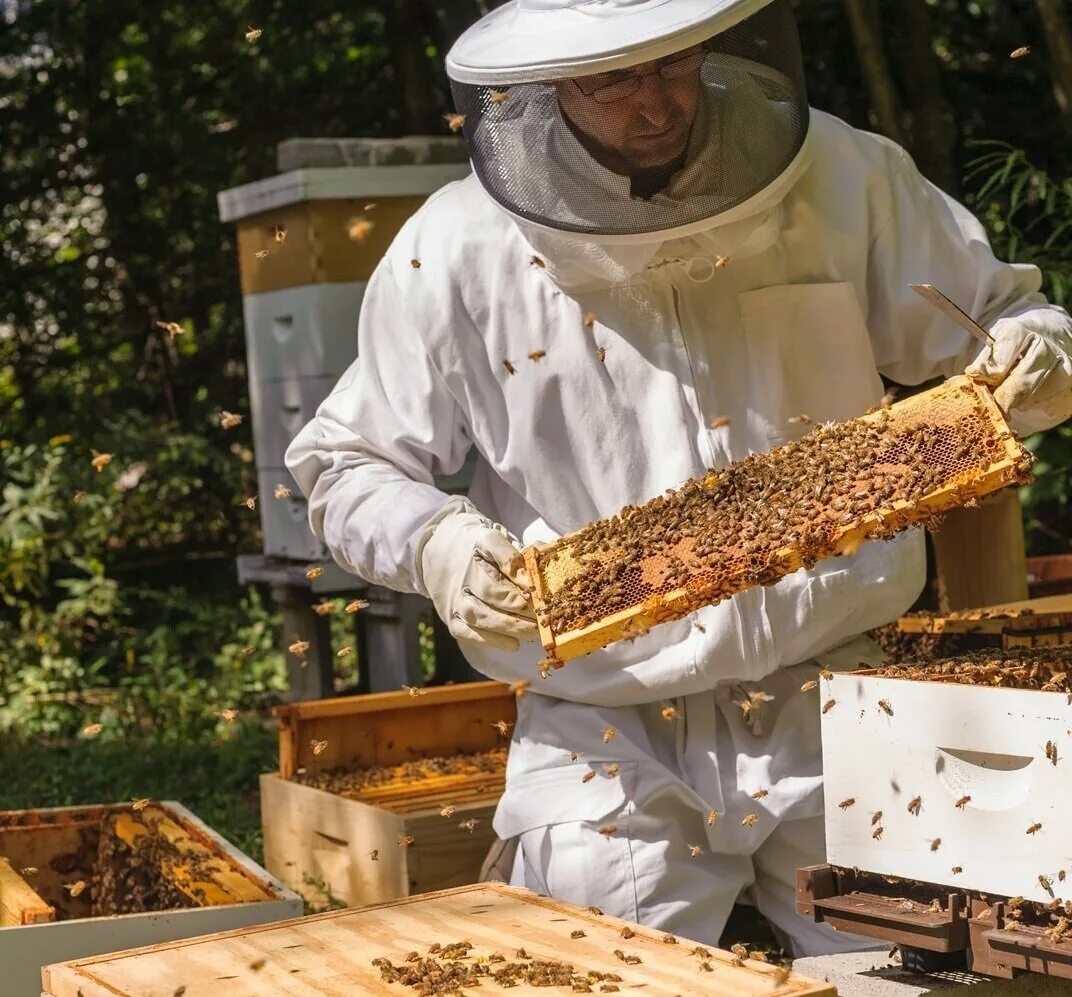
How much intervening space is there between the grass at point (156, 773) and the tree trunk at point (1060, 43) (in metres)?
3.40

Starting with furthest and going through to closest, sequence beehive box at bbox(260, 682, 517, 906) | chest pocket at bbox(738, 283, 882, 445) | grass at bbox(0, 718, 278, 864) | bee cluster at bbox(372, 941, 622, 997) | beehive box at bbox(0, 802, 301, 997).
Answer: grass at bbox(0, 718, 278, 864) < beehive box at bbox(260, 682, 517, 906) < chest pocket at bbox(738, 283, 882, 445) < beehive box at bbox(0, 802, 301, 997) < bee cluster at bbox(372, 941, 622, 997)

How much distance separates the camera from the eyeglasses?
8.78 feet

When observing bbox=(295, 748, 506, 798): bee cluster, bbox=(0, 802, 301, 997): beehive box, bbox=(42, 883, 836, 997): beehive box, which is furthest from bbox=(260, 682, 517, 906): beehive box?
bbox=(42, 883, 836, 997): beehive box

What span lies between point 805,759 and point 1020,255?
90.0 inches

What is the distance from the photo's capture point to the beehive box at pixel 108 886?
2846 millimetres

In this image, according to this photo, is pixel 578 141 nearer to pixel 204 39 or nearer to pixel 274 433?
pixel 274 433

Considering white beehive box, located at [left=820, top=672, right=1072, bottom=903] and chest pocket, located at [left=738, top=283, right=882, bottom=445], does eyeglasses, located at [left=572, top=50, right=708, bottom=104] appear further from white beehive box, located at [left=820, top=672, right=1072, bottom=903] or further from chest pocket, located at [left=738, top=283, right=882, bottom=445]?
white beehive box, located at [left=820, top=672, right=1072, bottom=903]

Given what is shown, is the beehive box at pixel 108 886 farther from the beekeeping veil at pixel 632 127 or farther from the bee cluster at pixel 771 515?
the beekeeping veil at pixel 632 127

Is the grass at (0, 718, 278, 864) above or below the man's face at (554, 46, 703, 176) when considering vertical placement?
below

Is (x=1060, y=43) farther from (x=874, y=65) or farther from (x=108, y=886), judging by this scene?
(x=108, y=886)

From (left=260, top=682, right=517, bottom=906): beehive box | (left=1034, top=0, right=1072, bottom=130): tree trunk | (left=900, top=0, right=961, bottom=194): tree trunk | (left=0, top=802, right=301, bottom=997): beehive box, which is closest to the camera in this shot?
(left=0, top=802, right=301, bottom=997): beehive box

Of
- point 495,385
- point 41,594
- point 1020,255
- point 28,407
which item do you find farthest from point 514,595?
point 28,407

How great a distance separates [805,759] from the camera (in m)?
2.97

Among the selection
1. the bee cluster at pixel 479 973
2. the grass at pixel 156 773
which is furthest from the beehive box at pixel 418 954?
the grass at pixel 156 773
